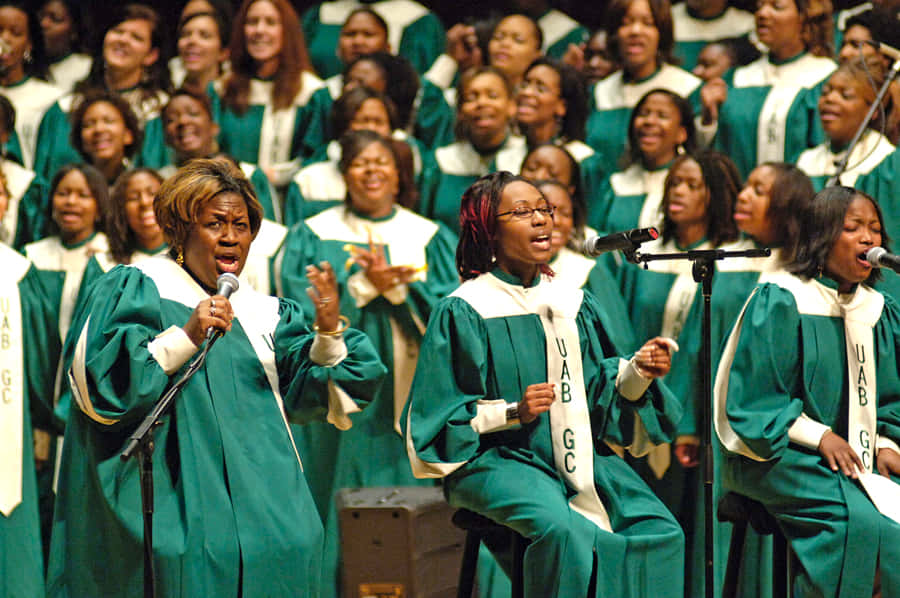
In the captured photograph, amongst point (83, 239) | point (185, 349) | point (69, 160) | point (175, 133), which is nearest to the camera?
point (185, 349)

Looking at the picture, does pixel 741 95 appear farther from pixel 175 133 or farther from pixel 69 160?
pixel 69 160

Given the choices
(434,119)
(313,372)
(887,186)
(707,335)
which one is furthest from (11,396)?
(887,186)

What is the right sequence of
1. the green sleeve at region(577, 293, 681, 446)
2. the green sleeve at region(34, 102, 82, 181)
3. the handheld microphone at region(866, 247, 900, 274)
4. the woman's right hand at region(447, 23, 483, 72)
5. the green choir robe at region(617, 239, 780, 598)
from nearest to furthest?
the handheld microphone at region(866, 247, 900, 274) → the green sleeve at region(577, 293, 681, 446) → the green choir robe at region(617, 239, 780, 598) → the green sleeve at region(34, 102, 82, 181) → the woman's right hand at region(447, 23, 483, 72)

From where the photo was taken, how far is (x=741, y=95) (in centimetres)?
654

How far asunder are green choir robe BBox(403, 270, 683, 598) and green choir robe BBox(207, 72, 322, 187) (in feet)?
9.37

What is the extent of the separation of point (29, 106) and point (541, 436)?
4399mm

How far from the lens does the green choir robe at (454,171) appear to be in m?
6.50

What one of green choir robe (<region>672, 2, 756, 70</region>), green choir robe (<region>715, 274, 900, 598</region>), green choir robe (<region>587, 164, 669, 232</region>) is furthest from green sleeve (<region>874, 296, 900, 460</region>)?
green choir robe (<region>672, 2, 756, 70</region>)

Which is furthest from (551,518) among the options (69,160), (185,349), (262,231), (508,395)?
(69,160)

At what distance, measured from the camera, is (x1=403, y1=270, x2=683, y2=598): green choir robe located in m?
3.92

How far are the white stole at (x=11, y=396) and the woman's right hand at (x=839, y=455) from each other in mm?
2876

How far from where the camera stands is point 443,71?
303 inches

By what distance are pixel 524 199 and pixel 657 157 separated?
82.3 inches

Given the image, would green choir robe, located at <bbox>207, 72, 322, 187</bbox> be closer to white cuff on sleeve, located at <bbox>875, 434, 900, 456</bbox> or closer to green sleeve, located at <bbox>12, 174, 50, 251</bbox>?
green sleeve, located at <bbox>12, 174, 50, 251</bbox>
